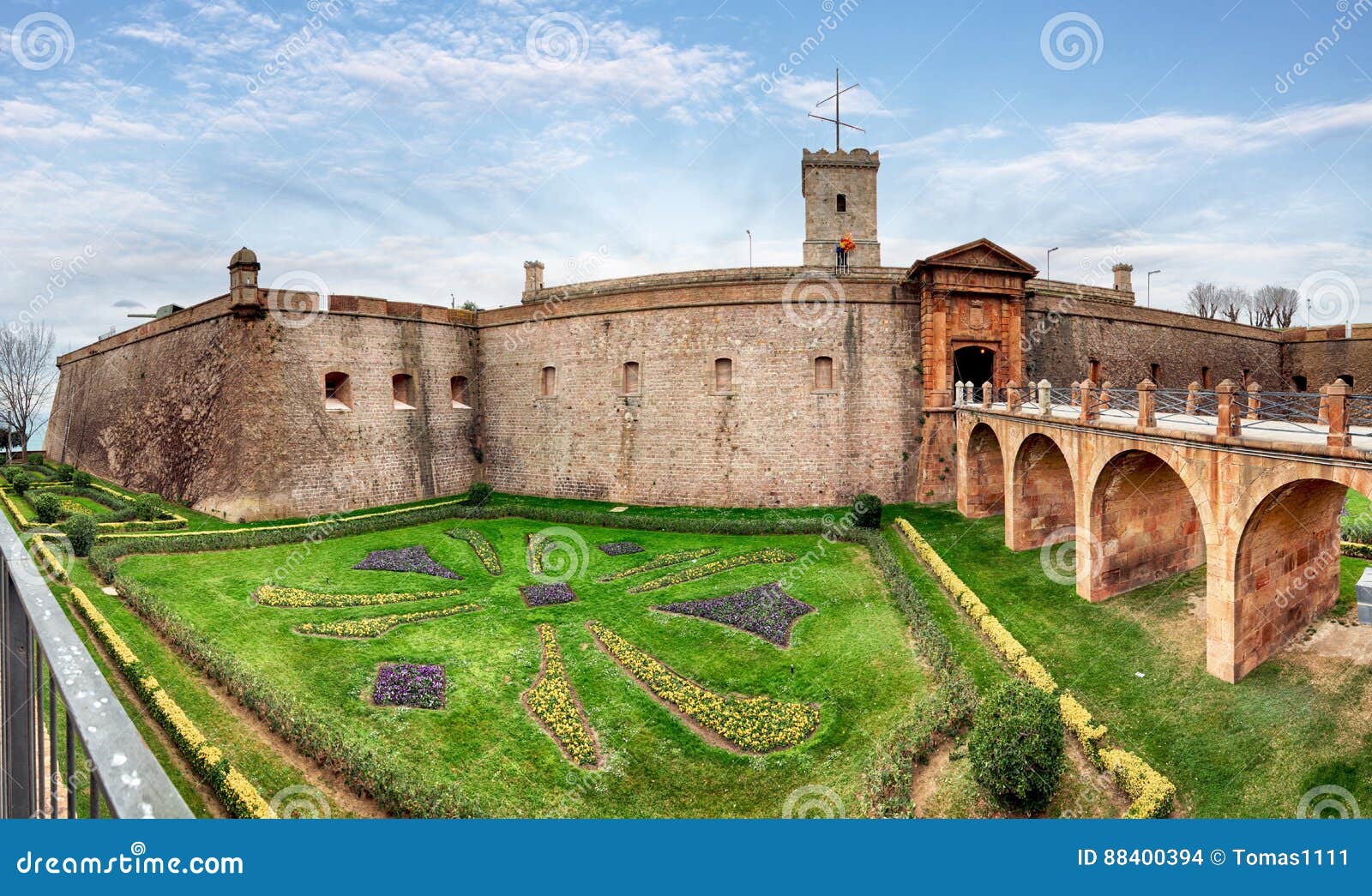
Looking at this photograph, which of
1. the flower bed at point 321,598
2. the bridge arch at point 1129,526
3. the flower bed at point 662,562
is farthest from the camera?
the flower bed at point 662,562

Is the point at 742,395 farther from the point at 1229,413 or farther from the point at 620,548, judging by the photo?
the point at 1229,413

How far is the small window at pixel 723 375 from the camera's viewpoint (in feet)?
83.0

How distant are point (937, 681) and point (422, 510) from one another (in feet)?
60.5

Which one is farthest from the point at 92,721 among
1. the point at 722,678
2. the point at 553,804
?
the point at 722,678

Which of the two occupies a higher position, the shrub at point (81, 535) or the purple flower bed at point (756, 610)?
the shrub at point (81, 535)

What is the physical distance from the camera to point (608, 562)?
18938mm

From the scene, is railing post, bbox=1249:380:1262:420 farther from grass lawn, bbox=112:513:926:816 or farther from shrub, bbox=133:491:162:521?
shrub, bbox=133:491:162:521

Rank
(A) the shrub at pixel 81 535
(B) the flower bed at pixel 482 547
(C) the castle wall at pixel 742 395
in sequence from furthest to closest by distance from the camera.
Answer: (C) the castle wall at pixel 742 395, (B) the flower bed at pixel 482 547, (A) the shrub at pixel 81 535

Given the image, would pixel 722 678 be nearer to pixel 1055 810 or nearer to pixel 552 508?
pixel 1055 810

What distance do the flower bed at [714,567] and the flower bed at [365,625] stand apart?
4.28 m

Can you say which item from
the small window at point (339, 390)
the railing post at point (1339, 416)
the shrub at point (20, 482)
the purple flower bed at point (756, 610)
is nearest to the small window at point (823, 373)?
the purple flower bed at point (756, 610)

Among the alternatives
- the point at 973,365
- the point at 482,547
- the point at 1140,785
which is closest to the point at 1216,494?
the point at 1140,785

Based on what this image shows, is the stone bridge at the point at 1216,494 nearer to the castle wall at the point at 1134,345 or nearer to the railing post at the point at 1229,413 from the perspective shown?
the railing post at the point at 1229,413

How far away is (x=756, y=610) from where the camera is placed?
14969mm
